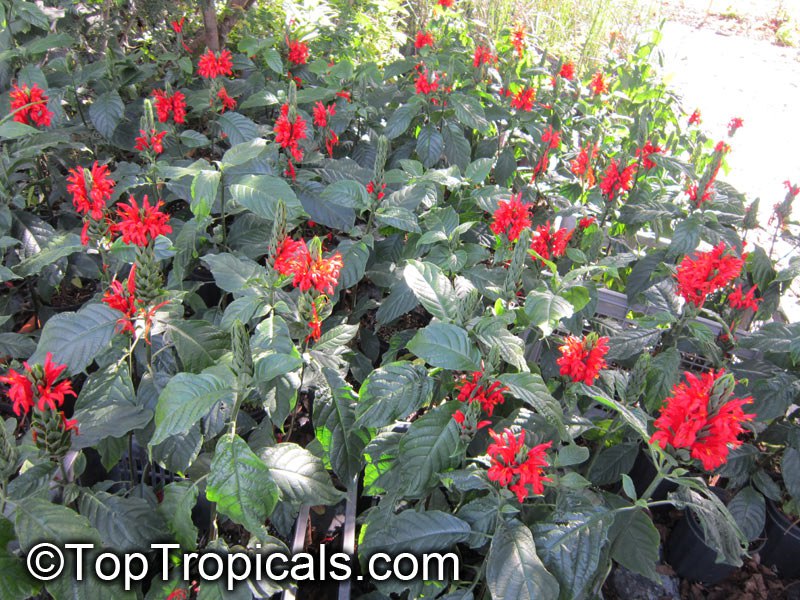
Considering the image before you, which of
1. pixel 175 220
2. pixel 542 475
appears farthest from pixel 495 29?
pixel 542 475

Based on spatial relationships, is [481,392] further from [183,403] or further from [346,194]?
[346,194]

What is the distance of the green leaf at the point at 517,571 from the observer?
0.97 meters

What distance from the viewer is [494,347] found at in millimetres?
1055

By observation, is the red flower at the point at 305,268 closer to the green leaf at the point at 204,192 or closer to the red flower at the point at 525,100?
the green leaf at the point at 204,192

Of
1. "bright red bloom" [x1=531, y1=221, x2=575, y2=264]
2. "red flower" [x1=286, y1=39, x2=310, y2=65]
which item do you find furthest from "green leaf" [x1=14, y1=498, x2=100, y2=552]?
"red flower" [x1=286, y1=39, x2=310, y2=65]

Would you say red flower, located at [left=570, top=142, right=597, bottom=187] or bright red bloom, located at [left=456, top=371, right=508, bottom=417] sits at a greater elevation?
red flower, located at [left=570, top=142, right=597, bottom=187]

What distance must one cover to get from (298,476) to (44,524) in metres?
0.43

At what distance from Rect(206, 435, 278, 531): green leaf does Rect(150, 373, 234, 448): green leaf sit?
95 millimetres

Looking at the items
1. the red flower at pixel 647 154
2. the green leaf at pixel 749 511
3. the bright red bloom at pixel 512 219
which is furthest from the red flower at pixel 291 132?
the green leaf at pixel 749 511

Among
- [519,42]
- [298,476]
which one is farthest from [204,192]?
Result: [519,42]

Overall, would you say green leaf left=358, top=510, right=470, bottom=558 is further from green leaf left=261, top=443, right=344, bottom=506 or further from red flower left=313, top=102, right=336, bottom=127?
red flower left=313, top=102, right=336, bottom=127

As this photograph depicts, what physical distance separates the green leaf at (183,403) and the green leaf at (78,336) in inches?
8.7

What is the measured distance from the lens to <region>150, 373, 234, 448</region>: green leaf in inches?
36.3

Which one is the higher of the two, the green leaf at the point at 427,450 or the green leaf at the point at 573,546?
the green leaf at the point at 427,450
